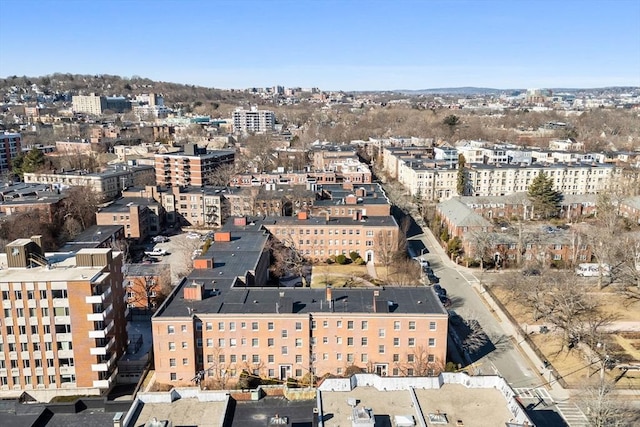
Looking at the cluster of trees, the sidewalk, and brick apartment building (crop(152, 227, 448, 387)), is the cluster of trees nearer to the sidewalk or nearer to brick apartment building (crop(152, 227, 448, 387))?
brick apartment building (crop(152, 227, 448, 387))

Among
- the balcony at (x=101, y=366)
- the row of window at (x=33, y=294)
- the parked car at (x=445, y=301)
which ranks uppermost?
the row of window at (x=33, y=294)

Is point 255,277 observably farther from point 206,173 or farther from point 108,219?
point 206,173

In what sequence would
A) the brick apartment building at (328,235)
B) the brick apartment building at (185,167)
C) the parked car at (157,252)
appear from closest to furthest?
the brick apartment building at (328,235) < the parked car at (157,252) < the brick apartment building at (185,167)

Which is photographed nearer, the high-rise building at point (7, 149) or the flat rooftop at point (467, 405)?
the flat rooftop at point (467, 405)

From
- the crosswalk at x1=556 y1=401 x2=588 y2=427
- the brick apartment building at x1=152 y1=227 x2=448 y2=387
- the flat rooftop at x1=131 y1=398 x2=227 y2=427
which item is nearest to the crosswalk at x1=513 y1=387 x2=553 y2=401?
the crosswalk at x1=556 y1=401 x2=588 y2=427

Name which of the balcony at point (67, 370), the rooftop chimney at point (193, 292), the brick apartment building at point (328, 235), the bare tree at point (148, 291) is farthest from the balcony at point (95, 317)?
the brick apartment building at point (328, 235)

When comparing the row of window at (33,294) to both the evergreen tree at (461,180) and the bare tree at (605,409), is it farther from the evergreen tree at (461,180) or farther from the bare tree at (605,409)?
the evergreen tree at (461,180)

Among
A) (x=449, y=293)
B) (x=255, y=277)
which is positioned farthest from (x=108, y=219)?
(x=449, y=293)

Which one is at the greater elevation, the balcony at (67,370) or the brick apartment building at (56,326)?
the brick apartment building at (56,326)
